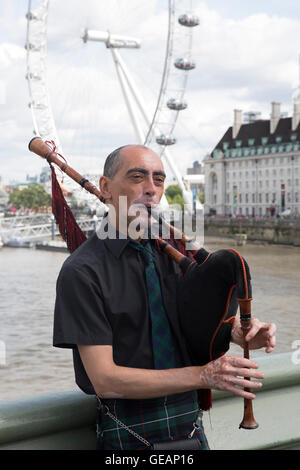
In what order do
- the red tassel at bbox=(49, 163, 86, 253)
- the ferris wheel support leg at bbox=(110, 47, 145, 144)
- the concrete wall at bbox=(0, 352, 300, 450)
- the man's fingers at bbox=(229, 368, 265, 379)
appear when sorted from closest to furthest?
the man's fingers at bbox=(229, 368, 265, 379) < the concrete wall at bbox=(0, 352, 300, 450) < the red tassel at bbox=(49, 163, 86, 253) < the ferris wheel support leg at bbox=(110, 47, 145, 144)

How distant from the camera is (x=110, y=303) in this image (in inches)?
42.8

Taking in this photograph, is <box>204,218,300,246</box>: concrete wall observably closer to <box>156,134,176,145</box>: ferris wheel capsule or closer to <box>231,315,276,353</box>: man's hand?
<box>156,134,176,145</box>: ferris wheel capsule

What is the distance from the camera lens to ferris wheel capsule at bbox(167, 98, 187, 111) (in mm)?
21594

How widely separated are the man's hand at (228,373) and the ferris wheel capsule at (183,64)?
68.5 ft

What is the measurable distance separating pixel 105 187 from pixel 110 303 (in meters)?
0.23

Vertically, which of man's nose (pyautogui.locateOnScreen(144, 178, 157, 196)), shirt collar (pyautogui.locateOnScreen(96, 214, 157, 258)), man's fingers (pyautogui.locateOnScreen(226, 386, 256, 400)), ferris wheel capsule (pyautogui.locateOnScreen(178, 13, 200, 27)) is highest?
ferris wheel capsule (pyautogui.locateOnScreen(178, 13, 200, 27))

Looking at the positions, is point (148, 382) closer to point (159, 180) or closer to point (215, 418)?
point (159, 180)

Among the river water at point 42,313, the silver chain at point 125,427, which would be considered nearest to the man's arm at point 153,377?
the silver chain at point 125,427

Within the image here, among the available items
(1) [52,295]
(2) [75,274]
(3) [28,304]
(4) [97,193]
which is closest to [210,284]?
(2) [75,274]

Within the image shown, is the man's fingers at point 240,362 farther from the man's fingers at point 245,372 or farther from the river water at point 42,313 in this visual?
the river water at point 42,313

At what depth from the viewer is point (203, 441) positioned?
1.17 m

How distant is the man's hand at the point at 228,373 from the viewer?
1.02 metres

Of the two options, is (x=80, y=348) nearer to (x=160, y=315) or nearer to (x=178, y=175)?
(x=160, y=315)

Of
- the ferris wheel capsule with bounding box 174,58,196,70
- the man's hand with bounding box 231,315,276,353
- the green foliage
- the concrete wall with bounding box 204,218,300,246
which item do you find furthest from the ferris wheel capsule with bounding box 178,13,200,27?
the green foliage
